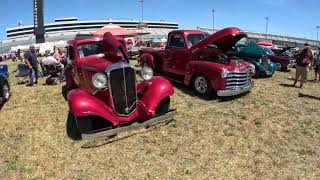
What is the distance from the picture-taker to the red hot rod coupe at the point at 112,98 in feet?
24.5

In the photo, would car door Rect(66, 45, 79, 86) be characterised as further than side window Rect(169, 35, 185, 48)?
No

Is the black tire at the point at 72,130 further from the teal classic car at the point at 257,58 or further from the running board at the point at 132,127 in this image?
the teal classic car at the point at 257,58

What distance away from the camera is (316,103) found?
10711mm

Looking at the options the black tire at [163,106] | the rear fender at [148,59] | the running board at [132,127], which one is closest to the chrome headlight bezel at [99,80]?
the running board at [132,127]

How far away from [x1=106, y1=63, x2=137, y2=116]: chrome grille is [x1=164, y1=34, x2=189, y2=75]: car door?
413 cm

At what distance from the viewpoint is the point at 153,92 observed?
8430 mm

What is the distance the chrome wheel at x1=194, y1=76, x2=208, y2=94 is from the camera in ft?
35.1

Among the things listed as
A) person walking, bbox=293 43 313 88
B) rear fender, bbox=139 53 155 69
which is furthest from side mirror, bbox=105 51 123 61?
person walking, bbox=293 43 313 88

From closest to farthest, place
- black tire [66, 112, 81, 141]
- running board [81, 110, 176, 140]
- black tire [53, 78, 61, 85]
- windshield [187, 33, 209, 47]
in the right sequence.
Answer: running board [81, 110, 176, 140], black tire [66, 112, 81, 141], windshield [187, 33, 209, 47], black tire [53, 78, 61, 85]

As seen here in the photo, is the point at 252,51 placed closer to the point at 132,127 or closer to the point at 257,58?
the point at 257,58

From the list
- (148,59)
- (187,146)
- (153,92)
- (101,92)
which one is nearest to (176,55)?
(148,59)

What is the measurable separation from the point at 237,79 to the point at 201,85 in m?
1.13

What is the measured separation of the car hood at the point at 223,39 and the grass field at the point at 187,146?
192cm

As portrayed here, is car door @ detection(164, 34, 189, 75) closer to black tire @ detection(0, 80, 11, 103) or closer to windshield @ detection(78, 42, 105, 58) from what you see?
windshield @ detection(78, 42, 105, 58)
